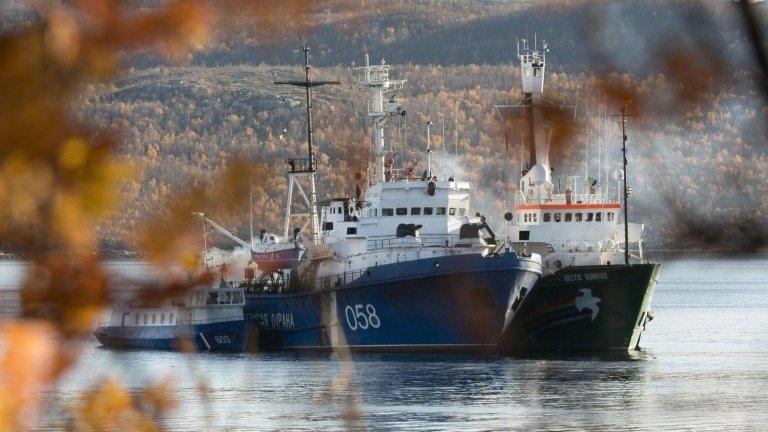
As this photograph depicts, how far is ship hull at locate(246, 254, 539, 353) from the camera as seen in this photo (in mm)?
59438

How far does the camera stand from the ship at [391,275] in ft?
196

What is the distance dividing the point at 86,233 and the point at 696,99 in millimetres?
3332

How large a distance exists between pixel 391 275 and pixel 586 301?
8.37 meters

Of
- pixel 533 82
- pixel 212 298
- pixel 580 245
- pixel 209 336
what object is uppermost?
pixel 533 82

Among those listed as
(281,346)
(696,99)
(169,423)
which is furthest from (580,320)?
(696,99)

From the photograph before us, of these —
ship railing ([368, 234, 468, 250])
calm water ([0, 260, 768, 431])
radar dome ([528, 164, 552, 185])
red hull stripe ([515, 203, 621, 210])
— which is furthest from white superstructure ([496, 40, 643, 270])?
calm water ([0, 260, 768, 431])

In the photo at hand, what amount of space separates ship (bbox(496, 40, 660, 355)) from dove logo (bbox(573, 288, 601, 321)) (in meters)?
0.04

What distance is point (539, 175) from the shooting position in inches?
2739

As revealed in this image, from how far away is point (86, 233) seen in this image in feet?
22.9

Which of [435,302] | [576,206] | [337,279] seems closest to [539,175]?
[576,206]

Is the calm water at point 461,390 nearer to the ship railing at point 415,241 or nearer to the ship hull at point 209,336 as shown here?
the ship hull at point 209,336

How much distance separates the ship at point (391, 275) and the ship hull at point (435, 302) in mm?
40

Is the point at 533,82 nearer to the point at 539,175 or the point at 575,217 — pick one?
the point at 539,175

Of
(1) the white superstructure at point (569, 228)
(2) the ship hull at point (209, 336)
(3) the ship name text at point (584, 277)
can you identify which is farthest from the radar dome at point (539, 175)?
(2) the ship hull at point (209, 336)
